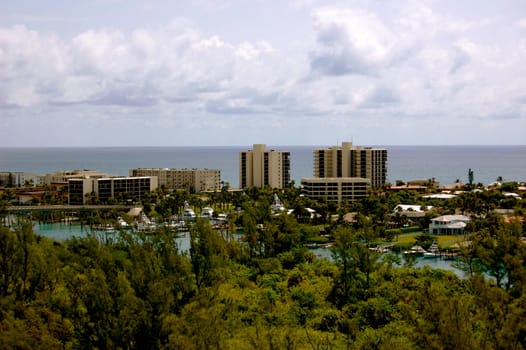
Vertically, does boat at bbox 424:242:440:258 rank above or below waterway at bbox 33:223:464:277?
above

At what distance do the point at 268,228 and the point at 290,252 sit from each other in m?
2.34

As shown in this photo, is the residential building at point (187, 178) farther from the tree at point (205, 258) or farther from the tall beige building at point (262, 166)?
the tree at point (205, 258)

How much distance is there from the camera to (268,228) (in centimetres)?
3247

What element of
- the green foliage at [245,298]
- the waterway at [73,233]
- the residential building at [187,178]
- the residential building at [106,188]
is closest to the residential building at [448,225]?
the waterway at [73,233]

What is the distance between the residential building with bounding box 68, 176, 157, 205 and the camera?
6538 centimetres

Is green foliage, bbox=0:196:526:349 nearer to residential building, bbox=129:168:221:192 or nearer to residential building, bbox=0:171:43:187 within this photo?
residential building, bbox=129:168:221:192

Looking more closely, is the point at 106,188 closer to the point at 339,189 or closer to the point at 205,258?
the point at 339,189

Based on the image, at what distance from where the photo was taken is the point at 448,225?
44625mm

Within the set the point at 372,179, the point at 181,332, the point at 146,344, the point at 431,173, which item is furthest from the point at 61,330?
the point at 431,173

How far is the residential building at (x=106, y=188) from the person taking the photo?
65.4 m

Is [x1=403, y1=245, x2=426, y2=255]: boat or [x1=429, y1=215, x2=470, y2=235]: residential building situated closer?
[x1=403, y1=245, x2=426, y2=255]: boat

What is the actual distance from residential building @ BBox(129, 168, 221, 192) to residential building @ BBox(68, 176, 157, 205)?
Answer: 7.76 m

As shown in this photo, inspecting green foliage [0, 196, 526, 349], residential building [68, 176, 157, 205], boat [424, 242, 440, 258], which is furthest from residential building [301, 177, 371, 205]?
green foliage [0, 196, 526, 349]

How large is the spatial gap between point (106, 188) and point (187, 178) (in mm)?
13384
